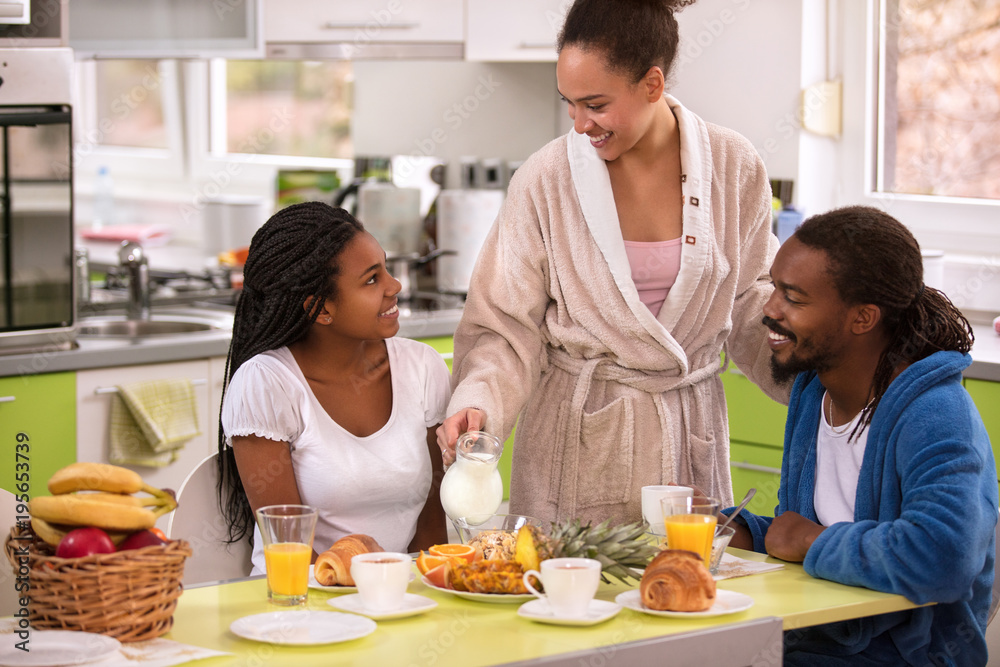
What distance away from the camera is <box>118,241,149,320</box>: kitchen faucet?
3.15 meters

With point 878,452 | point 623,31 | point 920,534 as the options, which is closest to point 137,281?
point 623,31

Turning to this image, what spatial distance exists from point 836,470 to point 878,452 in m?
0.13

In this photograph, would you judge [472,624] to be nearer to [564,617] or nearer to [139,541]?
[564,617]

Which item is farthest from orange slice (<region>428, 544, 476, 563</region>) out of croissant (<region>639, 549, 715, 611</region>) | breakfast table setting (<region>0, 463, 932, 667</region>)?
croissant (<region>639, 549, 715, 611</region>)

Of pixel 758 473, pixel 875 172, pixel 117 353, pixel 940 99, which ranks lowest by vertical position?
pixel 758 473

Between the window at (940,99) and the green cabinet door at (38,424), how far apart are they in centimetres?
232

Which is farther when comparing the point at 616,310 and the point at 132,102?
the point at 132,102

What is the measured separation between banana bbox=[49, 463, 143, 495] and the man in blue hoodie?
841mm

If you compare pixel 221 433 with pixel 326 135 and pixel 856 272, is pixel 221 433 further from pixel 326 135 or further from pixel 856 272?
pixel 326 135

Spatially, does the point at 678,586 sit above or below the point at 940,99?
below

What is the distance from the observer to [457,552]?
149 cm

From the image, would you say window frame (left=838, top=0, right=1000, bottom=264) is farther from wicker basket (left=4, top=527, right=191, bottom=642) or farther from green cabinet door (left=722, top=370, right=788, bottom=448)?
wicker basket (left=4, top=527, right=191, bottom=642)

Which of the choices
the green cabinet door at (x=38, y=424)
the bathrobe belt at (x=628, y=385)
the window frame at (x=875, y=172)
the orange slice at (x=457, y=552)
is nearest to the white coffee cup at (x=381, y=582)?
the orange slice at (x=457, y=552)

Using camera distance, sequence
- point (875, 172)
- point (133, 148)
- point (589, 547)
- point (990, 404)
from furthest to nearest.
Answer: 1. point (133, 148)
2. point (875, 172)
3. point (990, 404)
4. point (589, 547)
